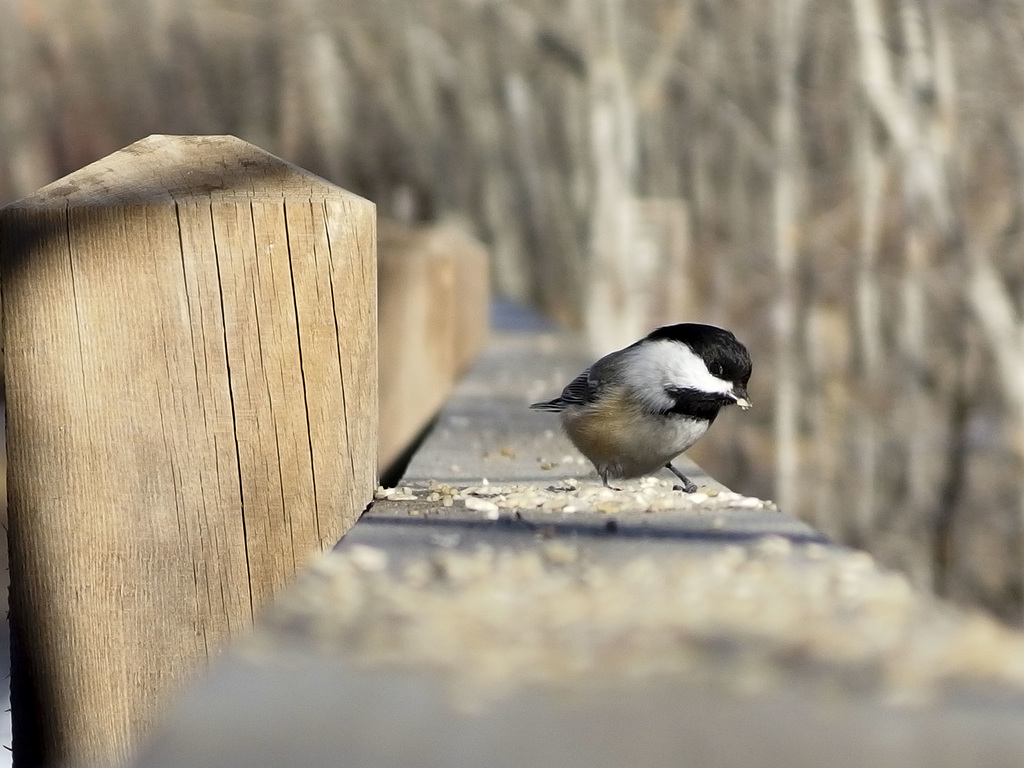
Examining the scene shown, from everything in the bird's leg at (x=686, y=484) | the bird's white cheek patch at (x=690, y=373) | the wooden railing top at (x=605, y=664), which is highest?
the wooden railing top at (x=605, y=664)

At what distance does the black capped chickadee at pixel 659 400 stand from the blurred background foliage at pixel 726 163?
595 centimetres

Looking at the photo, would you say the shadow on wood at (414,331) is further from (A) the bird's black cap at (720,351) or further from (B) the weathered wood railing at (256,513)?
(B) the weathered wood railing at (256,513)

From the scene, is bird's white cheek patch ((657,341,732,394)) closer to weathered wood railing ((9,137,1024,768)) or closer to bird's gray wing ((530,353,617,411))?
bird's gray wing ((530,353,617,411))

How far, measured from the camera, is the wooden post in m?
2.17

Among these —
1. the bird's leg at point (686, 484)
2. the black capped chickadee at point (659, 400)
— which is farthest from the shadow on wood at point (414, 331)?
the bird's leg at point (686, 484)

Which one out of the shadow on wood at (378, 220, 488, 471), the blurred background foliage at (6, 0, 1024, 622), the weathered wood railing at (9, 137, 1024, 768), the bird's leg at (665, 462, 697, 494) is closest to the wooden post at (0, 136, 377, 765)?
the weathered wood railing at (9, 137, 1024, 768)

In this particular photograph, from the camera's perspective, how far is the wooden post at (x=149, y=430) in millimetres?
2172

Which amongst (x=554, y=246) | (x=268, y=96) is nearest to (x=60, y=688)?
(x=554, y=246)

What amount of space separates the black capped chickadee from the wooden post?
135cm

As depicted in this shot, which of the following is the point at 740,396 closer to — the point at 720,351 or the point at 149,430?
the point at 720,351

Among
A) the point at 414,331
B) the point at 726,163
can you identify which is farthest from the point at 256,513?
the point at 726,163

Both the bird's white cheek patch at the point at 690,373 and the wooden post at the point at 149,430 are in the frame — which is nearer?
the wooden post at the point at 149,430

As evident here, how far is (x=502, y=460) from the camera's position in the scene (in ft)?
10.6

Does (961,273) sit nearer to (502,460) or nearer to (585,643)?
(502,460)
